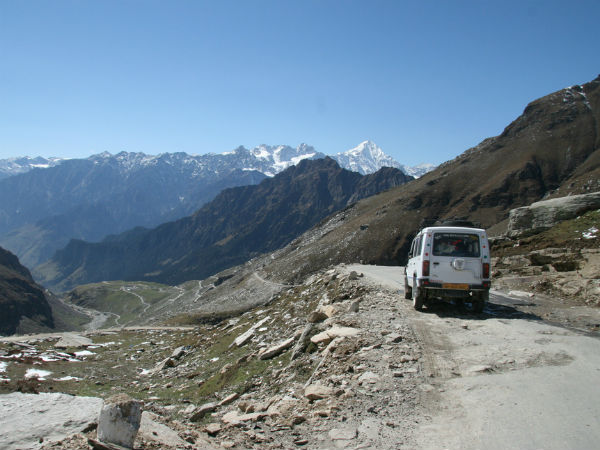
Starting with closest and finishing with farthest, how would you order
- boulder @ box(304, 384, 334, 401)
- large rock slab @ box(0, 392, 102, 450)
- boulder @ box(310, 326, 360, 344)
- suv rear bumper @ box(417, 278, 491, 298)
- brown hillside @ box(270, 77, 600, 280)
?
large rock slab @ box(0, 392, 102, 450), boulder @ box(304, 384, 334, 401), boulder @ box(310, 326, 360, 344), suv rear bumper @ box(417, 278, 491, 298), brown hillside @ box(270, 77, 600, 280)

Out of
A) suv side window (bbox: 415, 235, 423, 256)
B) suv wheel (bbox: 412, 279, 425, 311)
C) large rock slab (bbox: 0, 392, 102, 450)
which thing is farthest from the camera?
suv side window (bbox: 415, 235, 423, 256)

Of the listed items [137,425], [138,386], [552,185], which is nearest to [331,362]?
[137,425]

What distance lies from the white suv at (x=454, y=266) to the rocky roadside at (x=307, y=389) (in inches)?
72.6

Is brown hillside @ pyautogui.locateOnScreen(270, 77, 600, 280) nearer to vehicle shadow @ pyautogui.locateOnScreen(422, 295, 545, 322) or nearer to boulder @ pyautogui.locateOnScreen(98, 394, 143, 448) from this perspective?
vehicle shadow @ pyautogui.locateOnScreen(422, 295, 545, 322)

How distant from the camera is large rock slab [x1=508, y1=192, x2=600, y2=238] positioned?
4428 cm

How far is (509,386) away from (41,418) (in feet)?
31.9

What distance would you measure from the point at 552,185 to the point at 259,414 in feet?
638

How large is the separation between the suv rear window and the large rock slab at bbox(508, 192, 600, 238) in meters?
33.6

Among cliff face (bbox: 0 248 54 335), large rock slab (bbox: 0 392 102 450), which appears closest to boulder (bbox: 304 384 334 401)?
large rock slab (bbox: 0 392 102 450)

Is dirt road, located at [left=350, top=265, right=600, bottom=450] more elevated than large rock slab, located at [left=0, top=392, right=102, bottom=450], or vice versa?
dirt road, located at [left=350, top=265, right=600, bottom=450]

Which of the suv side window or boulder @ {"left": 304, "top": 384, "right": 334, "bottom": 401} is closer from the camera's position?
boulder @ {"left": 304, "top": 384, "right": 334, "bottom": 401}

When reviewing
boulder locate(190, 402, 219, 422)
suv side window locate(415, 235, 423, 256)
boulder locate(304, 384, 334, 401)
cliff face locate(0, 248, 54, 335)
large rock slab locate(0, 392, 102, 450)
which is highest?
suv side window locate(415, 235, 423, 256)

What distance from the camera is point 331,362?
1127cm

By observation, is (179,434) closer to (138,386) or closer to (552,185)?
(138,386)
